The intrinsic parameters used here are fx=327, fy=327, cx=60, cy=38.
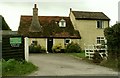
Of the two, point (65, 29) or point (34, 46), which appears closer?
point (34, 46)

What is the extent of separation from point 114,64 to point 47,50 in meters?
24.1

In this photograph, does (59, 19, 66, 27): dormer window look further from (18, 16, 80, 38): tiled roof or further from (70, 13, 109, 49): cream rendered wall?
(70, 13, 109, 49): cream rendered wall

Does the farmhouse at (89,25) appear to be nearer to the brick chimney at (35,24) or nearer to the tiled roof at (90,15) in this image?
the tiled roof at (90,15)

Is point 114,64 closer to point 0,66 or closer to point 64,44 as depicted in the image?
point 0,66

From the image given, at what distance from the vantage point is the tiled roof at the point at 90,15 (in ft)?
164

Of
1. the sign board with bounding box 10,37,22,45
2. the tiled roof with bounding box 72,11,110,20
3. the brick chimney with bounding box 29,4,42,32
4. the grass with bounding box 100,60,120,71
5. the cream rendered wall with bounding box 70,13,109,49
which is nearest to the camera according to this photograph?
the grass with bounding box 100,60,120,71

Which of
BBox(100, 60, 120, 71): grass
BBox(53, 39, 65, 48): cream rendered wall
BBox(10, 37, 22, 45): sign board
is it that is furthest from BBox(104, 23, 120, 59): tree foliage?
BBox(53, 39, 65, 48): cream rendered wall

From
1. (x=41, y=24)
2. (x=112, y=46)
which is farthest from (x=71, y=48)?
(x=112, y=46)

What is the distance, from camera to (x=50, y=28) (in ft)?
163

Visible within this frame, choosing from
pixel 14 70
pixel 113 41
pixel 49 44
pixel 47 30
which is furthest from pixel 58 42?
pixel 14 70

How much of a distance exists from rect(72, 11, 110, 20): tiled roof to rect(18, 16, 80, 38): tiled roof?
6.69ft

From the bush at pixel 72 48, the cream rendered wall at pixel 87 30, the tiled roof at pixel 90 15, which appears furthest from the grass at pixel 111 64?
the tiled roof at pixel 90 15

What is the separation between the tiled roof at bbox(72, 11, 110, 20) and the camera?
164ft

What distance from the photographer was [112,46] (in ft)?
88.5
